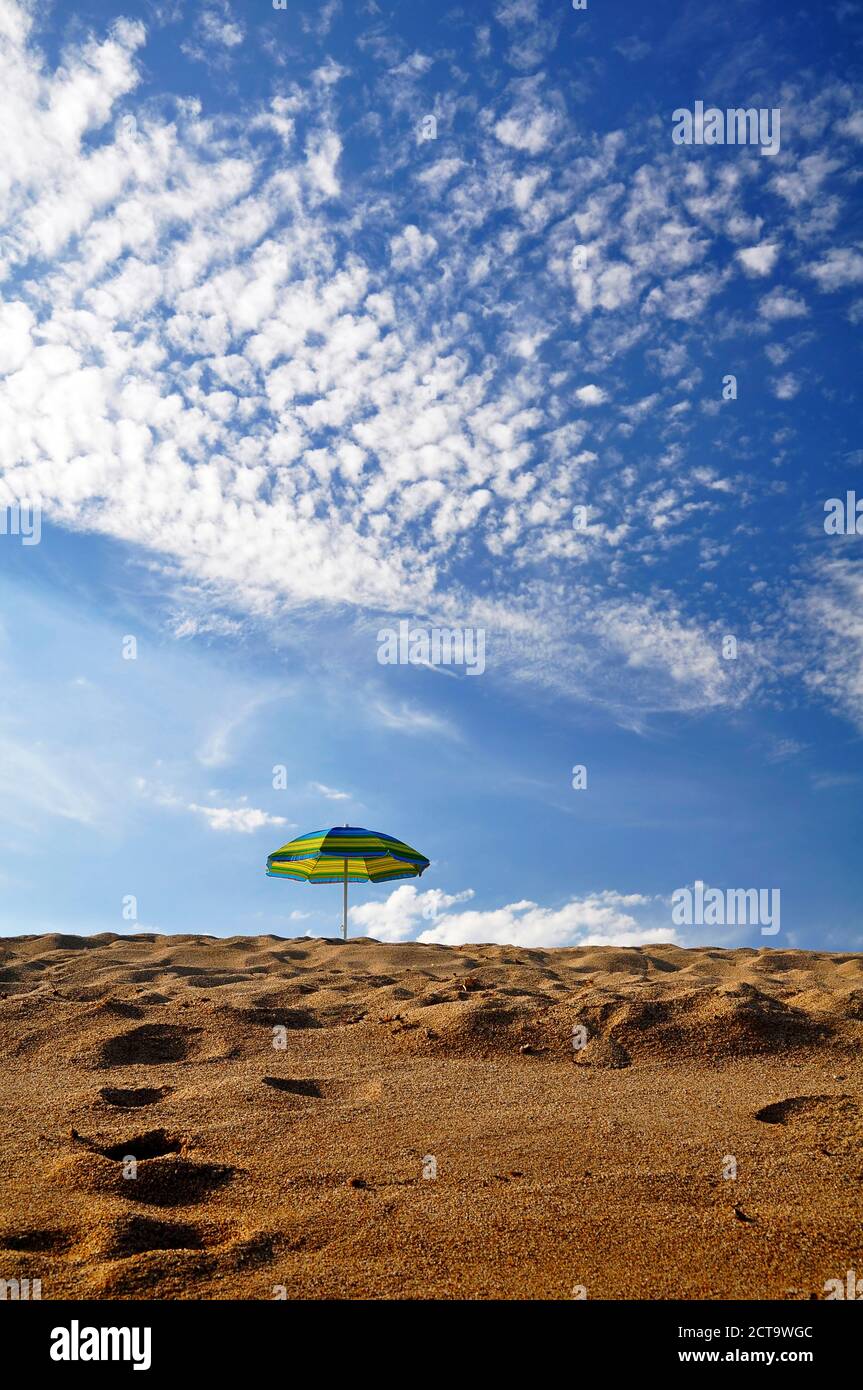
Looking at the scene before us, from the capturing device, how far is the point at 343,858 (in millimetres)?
13664

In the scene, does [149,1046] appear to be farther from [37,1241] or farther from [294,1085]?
[37,1241]

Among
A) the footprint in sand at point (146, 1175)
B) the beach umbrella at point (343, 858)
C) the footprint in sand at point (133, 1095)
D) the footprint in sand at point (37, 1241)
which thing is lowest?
the footprint in sand at point (37, 1241)

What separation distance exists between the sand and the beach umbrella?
20.5 feet

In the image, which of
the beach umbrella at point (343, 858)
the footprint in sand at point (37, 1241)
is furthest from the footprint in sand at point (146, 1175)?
the beach umbrella at point (343, 858)

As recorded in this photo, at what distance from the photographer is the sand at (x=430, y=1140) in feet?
9.19

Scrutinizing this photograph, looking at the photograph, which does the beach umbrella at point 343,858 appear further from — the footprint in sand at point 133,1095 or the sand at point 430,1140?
the footprint in sand at point 133,1095

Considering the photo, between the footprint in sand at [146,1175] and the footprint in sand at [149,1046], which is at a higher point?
the footprint in sand at [149,1046]

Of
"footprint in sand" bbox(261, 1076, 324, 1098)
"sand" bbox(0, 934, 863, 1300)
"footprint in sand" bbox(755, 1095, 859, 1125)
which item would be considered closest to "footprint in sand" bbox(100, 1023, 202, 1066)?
"sand" bbox(0, 934, 863, 1300)

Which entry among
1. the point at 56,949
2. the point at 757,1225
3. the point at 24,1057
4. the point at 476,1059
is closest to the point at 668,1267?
the point at 757,1225

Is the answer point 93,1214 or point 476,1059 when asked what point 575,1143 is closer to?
point 476,1059

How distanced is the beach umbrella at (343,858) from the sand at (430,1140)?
6254mm

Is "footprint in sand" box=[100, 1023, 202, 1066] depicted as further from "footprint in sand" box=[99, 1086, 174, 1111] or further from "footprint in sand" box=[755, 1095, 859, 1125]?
"footprint in sand" box=[755, 1095, 859, 1125]

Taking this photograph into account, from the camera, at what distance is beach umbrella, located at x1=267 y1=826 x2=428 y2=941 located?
13536mm

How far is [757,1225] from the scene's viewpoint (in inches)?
122
